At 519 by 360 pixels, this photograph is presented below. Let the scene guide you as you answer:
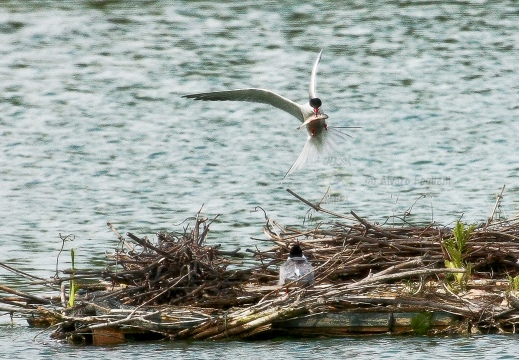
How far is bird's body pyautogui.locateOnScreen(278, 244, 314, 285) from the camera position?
10953 millimetres

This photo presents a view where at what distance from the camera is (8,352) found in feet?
38.2

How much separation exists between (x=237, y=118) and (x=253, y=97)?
829 centimetres

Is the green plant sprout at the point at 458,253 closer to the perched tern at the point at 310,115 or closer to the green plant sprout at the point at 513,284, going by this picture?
the green plant sprout at the point at 513,284

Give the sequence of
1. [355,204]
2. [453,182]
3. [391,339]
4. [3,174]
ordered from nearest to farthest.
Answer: [391,339]
[355,204]
[453,182]
[3,174]

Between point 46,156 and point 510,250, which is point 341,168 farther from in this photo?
point 510,250

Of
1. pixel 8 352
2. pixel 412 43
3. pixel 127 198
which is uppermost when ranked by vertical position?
pixel 412 43

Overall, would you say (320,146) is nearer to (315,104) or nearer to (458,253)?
(315,104)

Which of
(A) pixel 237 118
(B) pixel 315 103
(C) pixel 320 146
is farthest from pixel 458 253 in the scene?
(A) pixel 237 118

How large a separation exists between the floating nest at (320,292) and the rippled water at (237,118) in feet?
0.59

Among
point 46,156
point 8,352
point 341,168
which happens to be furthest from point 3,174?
point 8,352

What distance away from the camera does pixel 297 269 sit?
36.0ft

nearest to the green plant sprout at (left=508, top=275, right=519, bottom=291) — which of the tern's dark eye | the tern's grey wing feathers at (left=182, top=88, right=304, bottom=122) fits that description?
the tern's dark eye

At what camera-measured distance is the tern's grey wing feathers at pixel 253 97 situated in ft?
45.0

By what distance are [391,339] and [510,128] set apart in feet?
36.3
